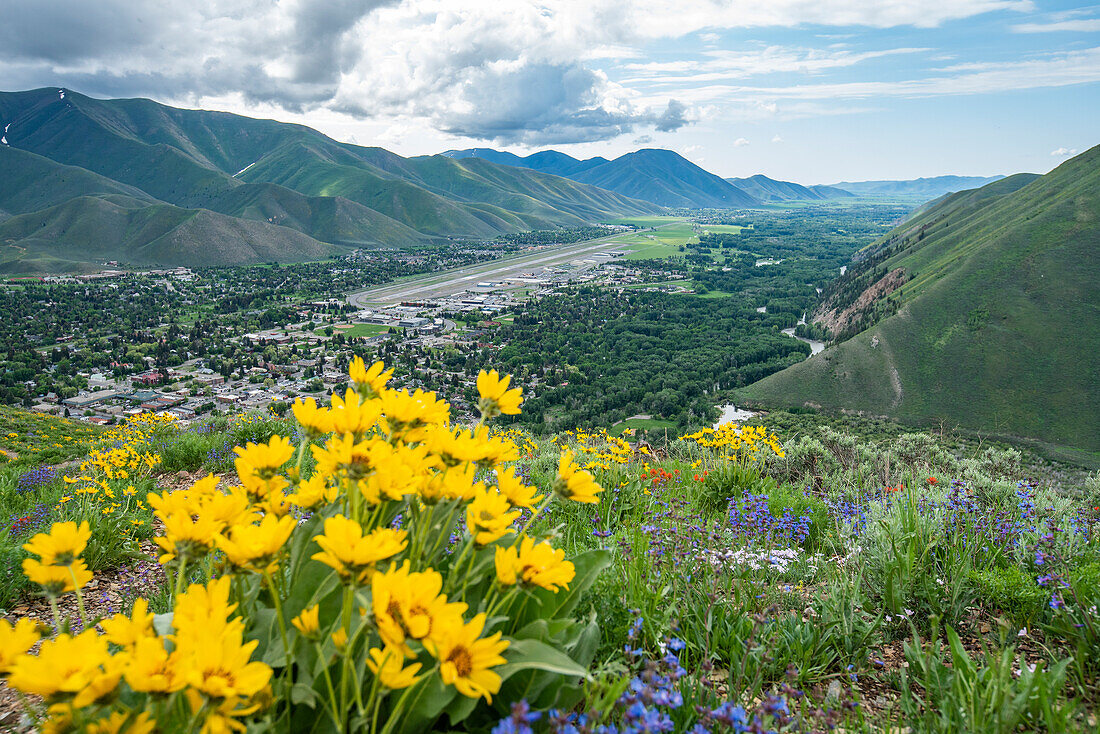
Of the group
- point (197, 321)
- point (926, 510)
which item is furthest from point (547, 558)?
point (197, 321)

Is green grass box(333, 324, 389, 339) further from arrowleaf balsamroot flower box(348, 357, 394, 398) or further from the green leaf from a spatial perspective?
the green leaf

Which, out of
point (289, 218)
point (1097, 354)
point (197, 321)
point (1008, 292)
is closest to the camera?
point (1097, 354)

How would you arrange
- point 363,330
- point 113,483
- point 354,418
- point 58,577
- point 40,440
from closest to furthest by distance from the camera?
point 58,577 < point 354,418 < point 113,483 < point 40,440 < point 363,330

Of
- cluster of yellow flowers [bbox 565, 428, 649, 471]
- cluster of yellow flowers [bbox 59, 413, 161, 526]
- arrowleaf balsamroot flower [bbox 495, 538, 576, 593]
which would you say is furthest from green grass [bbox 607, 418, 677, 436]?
arrowleaf balsamroot flower [bbox 495, 538, 576, 593]

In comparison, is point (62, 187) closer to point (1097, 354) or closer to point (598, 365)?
point (598, 365)

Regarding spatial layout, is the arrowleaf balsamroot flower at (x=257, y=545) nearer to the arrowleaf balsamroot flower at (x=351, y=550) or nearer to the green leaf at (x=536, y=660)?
the arrowleaf balsamroot flower at (x=351, y=550)

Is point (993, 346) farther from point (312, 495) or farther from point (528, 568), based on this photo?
point (312, 495)

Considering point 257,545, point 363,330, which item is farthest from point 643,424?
point 257,545

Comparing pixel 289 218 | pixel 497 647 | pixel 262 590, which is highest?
pixel 289 218
